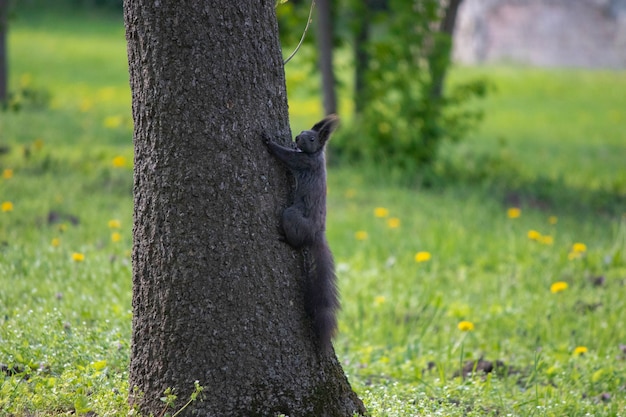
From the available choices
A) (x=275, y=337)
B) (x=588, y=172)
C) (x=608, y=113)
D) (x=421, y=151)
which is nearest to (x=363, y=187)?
(x=421, y=151)

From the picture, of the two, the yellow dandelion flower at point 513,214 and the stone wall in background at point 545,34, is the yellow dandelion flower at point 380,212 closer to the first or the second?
the yellow dandelion flower at point 513,214

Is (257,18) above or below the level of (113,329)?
above

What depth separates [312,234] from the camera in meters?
3.23

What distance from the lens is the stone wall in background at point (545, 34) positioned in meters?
25.2

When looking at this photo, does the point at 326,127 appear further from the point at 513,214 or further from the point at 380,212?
the point at 513,214

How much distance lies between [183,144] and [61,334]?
126cm

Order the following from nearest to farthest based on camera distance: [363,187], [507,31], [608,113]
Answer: [363,187] → [608,113] → [507,31]

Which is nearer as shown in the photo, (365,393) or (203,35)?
(203,35)

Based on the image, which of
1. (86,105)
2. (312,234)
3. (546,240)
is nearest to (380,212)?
(546,240)

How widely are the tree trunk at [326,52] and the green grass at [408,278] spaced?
364 mm

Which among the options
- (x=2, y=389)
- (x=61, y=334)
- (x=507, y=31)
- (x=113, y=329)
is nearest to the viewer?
(x=2, y=389)

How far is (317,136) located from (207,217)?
1.04 m

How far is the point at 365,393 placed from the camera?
11.8 ft

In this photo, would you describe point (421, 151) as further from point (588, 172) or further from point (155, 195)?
point (155, 195)
